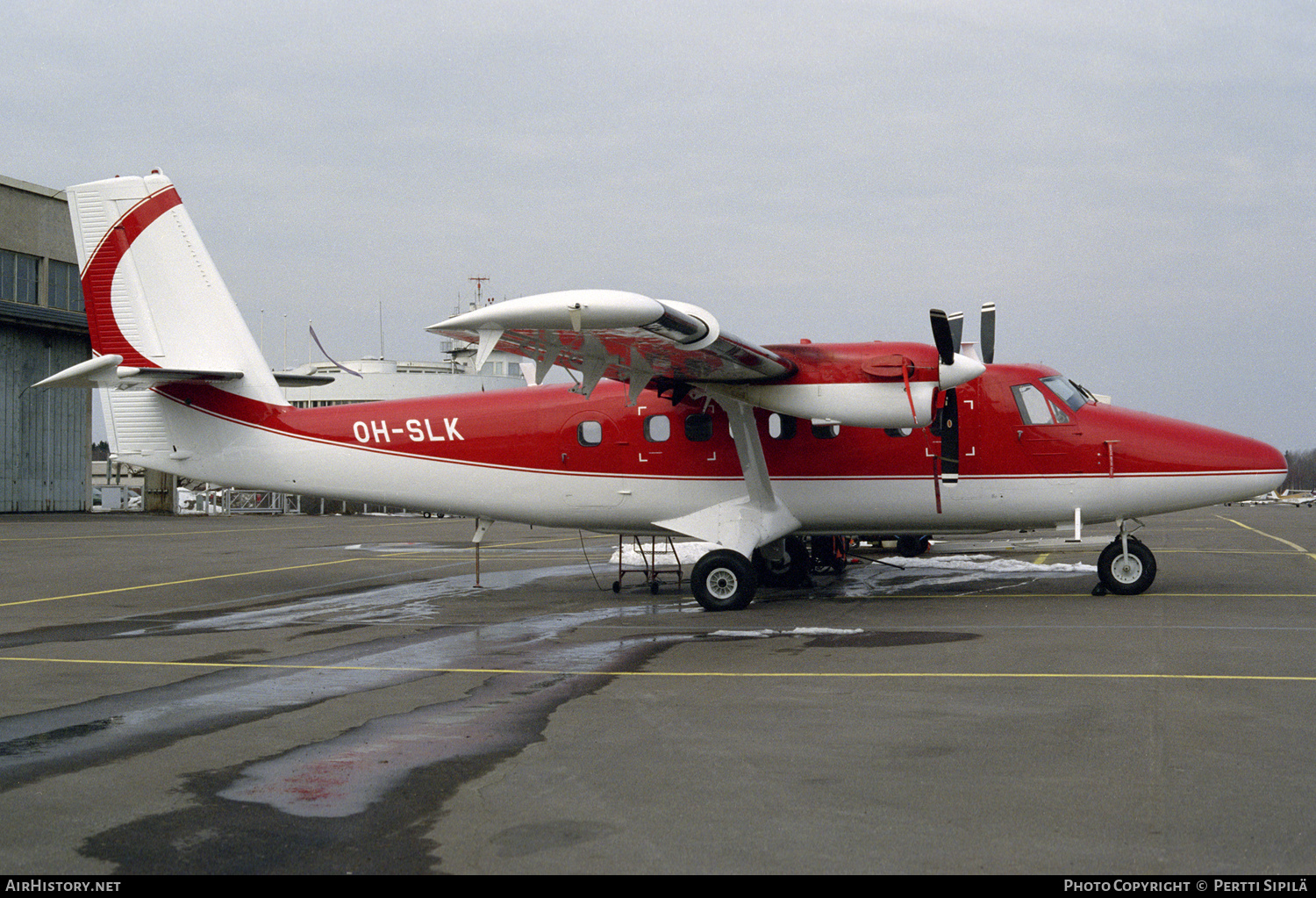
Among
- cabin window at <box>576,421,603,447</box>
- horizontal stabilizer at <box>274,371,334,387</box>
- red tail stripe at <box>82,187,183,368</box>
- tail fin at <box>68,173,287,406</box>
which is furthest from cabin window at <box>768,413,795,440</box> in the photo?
red tail stripe at <box>82,187,183,368</box>

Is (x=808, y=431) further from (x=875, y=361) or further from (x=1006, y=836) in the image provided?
(x=1006, y=836)

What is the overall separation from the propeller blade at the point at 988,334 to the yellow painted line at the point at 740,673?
7522mm

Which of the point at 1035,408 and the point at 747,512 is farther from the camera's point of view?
the point at 1035,408

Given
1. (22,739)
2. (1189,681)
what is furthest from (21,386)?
(1189,681)

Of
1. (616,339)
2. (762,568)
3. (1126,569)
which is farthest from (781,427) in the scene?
(1126,569)

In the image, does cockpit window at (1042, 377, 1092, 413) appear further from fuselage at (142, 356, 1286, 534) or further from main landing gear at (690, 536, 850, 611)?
main landing gear at (690, 536, 850, 611)

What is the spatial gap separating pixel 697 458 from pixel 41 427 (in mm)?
43461

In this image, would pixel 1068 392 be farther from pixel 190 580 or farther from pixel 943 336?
pixel 190 580

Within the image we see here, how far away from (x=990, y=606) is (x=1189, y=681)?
5.57 meters

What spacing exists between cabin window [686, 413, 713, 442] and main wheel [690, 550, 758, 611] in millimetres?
1956

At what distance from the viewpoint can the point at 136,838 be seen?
205 inches

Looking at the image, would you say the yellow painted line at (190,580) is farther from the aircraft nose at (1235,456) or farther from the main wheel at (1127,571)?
the aircraft nose at (1235,456)

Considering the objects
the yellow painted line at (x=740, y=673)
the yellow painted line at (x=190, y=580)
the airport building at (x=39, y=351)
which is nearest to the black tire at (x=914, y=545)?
the yellow painted line at (x=190, y=580)

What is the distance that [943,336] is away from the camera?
44.6ft
